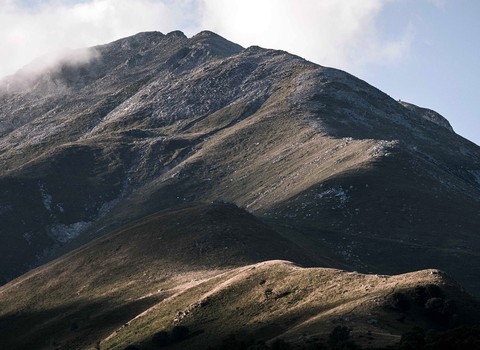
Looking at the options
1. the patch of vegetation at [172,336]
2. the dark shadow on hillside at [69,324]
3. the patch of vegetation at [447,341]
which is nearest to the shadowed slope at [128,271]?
the dark shadow on hillside at [69,324]

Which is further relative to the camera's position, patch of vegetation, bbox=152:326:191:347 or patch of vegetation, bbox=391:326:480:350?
patch of vegetation, bbox=152:326:191:347

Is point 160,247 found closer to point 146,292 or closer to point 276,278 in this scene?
point 146,292

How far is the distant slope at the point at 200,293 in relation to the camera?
8006cm

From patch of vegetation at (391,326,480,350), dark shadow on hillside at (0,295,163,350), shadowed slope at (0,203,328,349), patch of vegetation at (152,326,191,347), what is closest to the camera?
patch of vegetation at (391,326,480,350)

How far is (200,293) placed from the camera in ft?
344

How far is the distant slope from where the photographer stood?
263 feet

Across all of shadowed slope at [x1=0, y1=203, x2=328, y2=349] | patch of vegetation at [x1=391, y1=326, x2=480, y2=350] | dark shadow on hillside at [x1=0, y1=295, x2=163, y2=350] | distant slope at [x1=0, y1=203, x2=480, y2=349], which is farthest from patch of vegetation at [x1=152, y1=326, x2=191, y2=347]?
patch of vegetation at [x1=391, y1=326, x2=480, y2=350]

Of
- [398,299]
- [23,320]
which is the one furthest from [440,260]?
[398,299]

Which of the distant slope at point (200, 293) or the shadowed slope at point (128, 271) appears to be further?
the shadowed slope at point (128, 271)

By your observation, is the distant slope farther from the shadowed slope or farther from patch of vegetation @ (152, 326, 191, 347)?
patch of vegetation @ (152, 326, 191, 347)

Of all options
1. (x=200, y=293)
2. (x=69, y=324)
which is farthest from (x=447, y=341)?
(x=69, y=324)

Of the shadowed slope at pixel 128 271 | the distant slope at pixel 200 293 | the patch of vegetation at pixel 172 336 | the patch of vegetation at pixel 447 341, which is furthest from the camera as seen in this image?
the shadowed slope at pixel 128 271

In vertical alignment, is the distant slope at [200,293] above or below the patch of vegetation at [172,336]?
above

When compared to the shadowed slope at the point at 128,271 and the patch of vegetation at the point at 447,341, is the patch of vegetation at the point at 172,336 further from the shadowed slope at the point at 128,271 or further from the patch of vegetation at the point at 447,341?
the patch of vegetation at the point at 447,341
